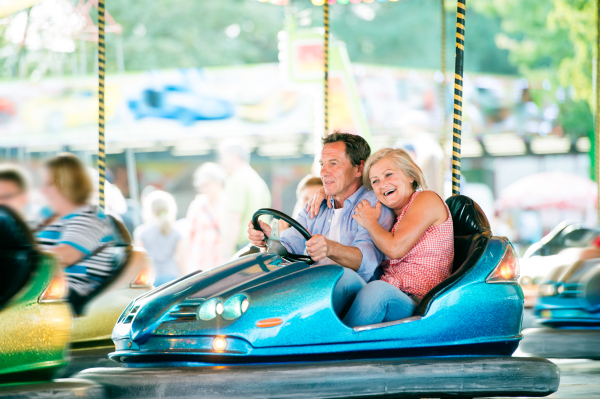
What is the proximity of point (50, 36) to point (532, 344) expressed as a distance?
12.3 meters

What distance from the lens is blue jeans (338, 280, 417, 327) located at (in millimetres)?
2117

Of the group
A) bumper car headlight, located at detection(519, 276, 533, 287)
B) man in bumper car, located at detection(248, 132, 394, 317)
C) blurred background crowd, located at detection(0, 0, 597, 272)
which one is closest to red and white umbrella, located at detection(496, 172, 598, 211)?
blurred background crowd, located at detection(0, 0, 597, 272)

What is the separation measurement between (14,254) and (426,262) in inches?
51.9

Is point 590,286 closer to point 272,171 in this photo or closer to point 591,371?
point 591,371

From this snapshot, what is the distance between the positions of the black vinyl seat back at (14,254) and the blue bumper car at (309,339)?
335 millimetres

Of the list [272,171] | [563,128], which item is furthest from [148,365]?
[563,128]

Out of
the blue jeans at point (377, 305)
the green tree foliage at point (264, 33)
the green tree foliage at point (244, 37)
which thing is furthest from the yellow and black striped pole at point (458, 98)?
the green tree foliage at point (264, 33)

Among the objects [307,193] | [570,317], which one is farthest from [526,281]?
[307,193]

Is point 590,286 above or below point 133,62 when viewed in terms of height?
below

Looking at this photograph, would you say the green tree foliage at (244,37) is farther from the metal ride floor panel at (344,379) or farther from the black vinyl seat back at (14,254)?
the metal ride floor panel at (344,379)

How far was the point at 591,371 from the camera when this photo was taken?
3.42 meters

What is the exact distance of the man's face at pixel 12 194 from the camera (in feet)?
8.66

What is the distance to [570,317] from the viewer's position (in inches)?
133

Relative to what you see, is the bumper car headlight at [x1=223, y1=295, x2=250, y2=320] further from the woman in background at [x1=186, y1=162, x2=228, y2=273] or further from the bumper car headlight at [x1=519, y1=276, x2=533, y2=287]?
the woman in background at [x1=186, y1=162, x2=228, y2=273]
